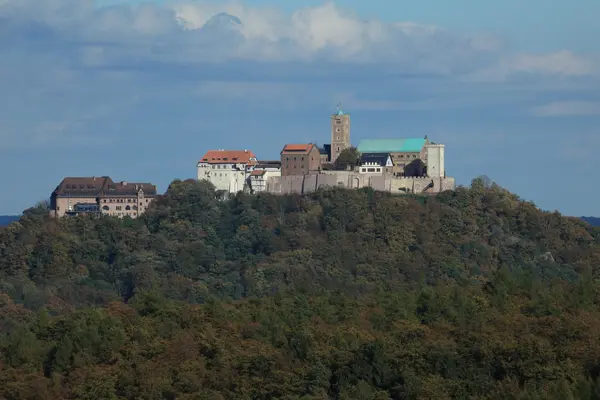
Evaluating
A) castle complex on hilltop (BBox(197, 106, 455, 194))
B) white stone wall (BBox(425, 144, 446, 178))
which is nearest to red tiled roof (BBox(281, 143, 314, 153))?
castle complex on hilltop (BBox(197, 106, 455, 194))

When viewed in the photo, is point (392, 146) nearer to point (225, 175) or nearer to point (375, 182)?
point (375, 182)

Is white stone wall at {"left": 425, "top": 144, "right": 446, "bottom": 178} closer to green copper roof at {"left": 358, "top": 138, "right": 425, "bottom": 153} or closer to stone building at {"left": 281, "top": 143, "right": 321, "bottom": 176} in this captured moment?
green copper roof at {"left": 358, "top": 138, "right": 425, "bottom": 153}

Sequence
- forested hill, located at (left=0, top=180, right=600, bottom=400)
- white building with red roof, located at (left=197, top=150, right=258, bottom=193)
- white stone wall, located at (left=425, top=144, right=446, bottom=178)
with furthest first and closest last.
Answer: white building with red roof, located at (left=197, top=150, right=258, bottom=193) < white stone wall, located at (left=425, top=144, right=446, bottom=178) < forested hill, located at (left=0, top=180, right=600, bottom=400)

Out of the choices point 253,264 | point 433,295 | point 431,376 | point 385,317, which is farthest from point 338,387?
point 253,264

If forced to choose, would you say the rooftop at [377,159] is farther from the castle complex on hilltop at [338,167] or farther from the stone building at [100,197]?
the stone building at [100,197]

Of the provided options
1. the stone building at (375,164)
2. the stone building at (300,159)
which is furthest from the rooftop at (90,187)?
the stone building at (375,164)

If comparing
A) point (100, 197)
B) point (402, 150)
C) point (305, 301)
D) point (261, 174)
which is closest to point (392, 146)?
point (402, 150)
